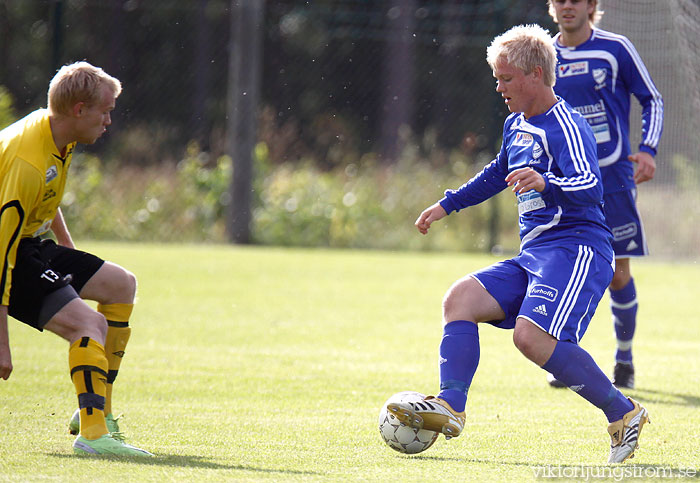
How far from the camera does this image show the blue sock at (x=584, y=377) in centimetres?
390

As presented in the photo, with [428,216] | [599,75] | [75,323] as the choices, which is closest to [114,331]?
[75,323]

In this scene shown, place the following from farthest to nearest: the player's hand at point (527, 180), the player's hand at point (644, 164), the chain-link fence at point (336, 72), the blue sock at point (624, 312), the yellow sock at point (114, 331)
Answer: the chain-link fence at point (336, 72) → the blue sock at point (624, 312) → the player's hand at point (644, 164) → the yellow sock at point (114, 331) → the player's hand at point (527, 180)

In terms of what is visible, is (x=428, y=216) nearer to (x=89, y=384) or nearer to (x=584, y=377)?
(x=584, y=377)

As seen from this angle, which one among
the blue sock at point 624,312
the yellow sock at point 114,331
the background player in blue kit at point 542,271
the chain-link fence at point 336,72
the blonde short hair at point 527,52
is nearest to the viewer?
the background player in blue kit at point 542,271

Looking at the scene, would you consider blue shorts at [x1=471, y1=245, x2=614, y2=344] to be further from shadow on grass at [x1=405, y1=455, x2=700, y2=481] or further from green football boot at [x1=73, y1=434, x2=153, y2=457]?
green football boot at [x1=73, y1=434, x2=153, y2=457]

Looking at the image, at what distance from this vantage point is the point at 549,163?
4035 millimetres

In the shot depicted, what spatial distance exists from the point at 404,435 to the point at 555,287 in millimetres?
778

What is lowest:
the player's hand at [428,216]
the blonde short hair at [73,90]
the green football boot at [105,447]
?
the green football boot at [105,447]

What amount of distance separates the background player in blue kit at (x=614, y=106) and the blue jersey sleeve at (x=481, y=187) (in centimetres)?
150

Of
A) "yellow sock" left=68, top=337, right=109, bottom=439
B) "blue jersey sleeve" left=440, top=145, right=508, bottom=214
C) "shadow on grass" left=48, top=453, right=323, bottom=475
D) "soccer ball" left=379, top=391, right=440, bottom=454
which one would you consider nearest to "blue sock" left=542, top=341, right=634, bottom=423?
"soccer ball" left=379, top=391, right=440, bottom=454

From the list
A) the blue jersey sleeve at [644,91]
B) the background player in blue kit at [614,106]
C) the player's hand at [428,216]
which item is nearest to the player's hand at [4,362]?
the player's hand at [428,216]

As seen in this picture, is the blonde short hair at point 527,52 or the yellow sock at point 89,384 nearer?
the yellow sock at point 89,384

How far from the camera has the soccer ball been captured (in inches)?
156

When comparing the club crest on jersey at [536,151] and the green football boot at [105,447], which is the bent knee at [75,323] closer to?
the green football boot at [105,447]
